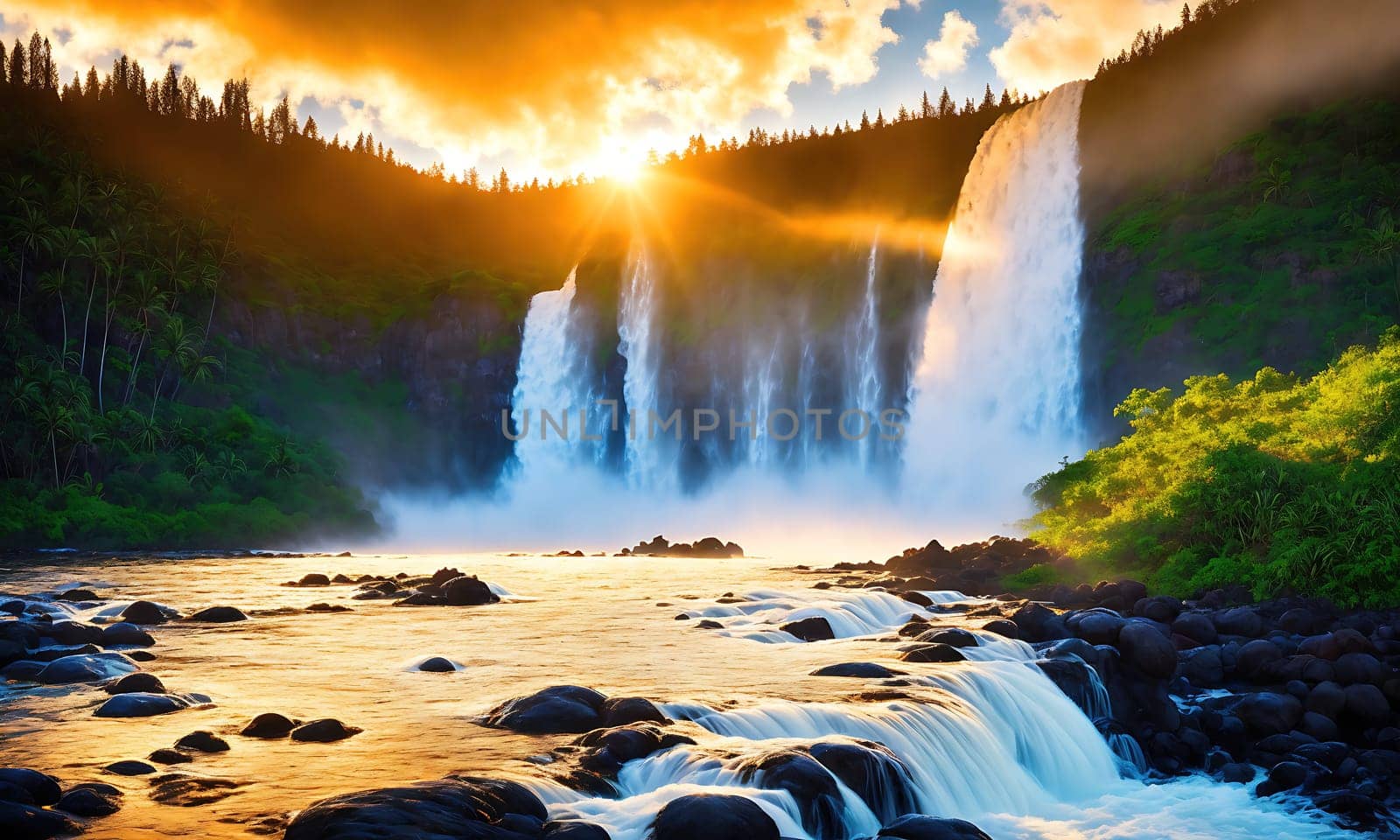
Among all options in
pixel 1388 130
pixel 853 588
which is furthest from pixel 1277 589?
pixel 1388 130

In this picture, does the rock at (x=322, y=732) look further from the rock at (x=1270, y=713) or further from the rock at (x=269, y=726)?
the rock at (x=1270, y=713)

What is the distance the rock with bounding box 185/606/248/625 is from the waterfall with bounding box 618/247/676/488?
56443mm

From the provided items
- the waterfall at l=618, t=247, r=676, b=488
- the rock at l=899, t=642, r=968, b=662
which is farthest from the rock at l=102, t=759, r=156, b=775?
the waterfall at l=618, t=247, r=676, b=488

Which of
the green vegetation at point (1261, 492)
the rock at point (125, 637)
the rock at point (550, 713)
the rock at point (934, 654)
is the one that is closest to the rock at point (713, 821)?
the rock at point (550, 713)

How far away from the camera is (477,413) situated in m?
96.2

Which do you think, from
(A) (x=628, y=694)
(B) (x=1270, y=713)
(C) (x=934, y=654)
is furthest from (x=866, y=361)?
(A) (x=628, y=694)

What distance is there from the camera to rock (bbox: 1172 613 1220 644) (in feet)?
69.9

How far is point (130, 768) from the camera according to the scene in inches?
422

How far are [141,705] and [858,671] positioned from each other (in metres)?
11.1

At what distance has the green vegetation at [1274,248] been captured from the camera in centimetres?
5231

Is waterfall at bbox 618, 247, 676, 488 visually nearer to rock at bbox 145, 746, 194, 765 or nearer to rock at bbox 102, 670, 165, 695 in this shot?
rock at bbox 102, 670, 165, 695

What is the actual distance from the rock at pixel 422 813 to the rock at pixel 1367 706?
1240 cm

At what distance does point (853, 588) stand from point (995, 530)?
91.5ft

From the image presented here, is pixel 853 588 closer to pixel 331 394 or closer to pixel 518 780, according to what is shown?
pixel 518 780
